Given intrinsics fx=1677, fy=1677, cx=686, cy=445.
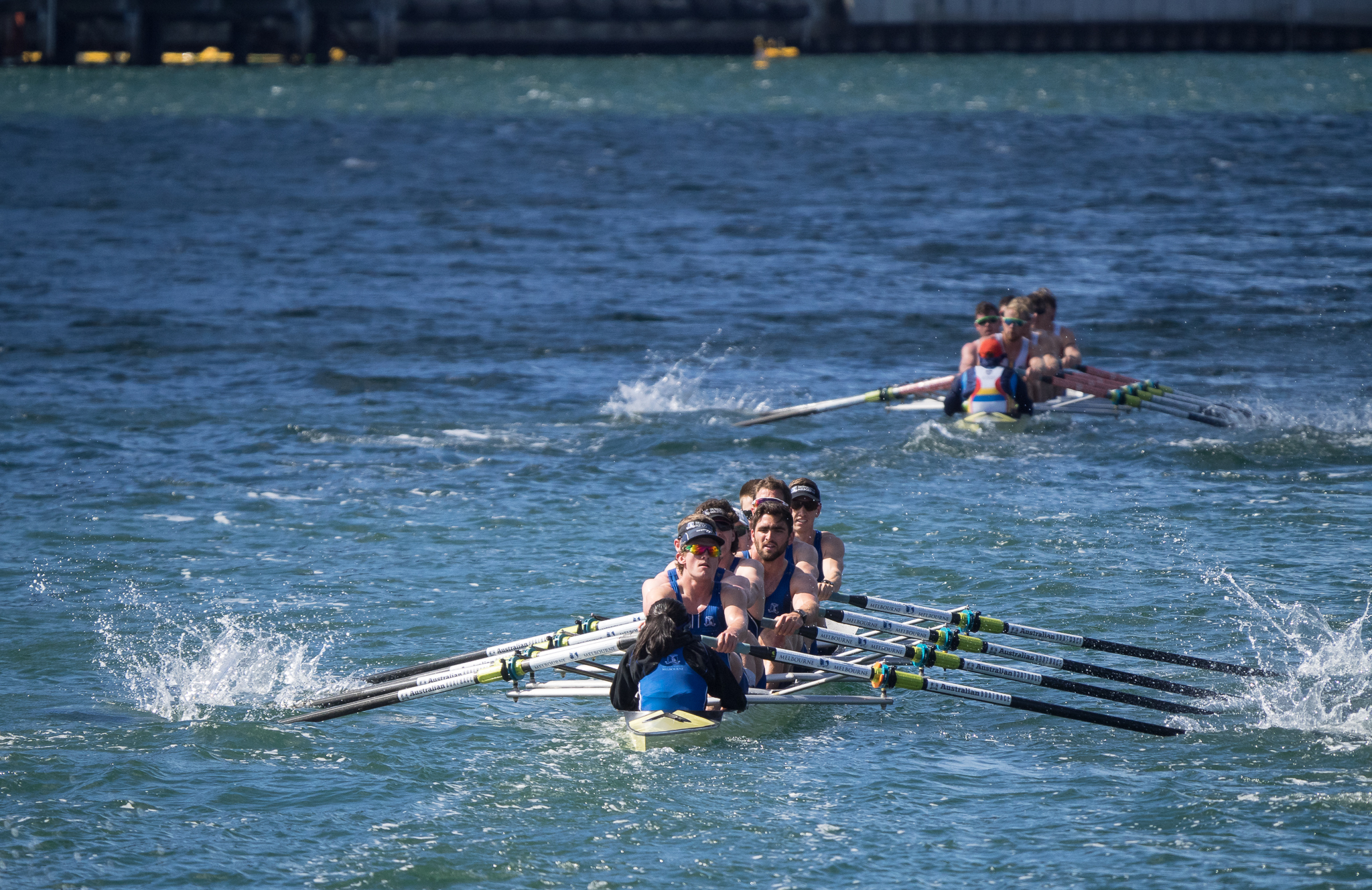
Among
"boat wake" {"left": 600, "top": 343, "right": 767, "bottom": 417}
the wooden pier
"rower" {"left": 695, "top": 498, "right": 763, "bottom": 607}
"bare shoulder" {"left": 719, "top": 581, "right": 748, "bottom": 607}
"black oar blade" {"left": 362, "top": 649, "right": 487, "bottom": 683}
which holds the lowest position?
"black oar blade" {"left": 362, "top": 649, "right": 487, "bottom": 683}

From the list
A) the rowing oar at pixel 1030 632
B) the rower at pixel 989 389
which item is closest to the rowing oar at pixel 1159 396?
the rower at pixel 989 389

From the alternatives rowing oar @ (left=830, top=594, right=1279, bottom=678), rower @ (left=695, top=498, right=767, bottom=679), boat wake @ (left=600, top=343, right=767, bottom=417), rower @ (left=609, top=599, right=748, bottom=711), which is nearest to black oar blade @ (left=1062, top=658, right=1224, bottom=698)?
rowing oar @ (left=830, top=594, right=1279, bottom=678)

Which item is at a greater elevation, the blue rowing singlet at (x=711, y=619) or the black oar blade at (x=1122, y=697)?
the blue rowing singlet at (x=711, y=619)

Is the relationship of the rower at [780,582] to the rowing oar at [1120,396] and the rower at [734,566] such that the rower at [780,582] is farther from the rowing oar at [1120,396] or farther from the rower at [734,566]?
the rowing oar at [1120,396]

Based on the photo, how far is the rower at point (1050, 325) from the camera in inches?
869

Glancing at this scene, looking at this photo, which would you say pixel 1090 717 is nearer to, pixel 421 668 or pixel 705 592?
pixel 705 592

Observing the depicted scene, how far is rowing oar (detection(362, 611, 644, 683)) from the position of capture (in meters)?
12.2

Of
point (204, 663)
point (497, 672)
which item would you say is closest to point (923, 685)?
point (497, 672)

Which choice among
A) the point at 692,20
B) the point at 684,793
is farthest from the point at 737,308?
the point at 692,20

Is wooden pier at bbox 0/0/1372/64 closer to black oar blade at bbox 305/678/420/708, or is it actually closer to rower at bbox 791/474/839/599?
rower at bbox 791/474/839/599

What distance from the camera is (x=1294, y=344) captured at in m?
28.5

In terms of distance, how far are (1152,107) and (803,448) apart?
199 ft

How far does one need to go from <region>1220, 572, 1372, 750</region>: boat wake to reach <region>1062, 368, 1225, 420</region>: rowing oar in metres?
6.20

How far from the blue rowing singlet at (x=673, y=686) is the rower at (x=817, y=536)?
1.79m
